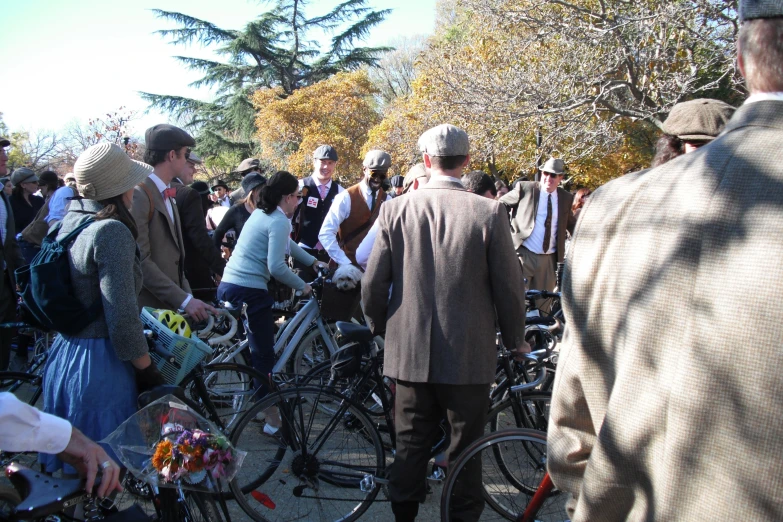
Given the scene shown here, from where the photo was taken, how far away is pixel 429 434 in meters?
3.16

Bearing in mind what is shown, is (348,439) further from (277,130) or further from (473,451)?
(277,130)

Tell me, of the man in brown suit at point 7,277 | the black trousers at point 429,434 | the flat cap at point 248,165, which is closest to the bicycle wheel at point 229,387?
the black trousers at point 429,434

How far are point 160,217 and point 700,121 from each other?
3.36 meters

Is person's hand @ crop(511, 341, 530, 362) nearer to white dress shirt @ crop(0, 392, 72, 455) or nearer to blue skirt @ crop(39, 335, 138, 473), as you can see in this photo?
blue skirt @ crop(39, 335, 138, 473)

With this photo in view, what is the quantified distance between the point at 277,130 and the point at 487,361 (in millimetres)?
31580

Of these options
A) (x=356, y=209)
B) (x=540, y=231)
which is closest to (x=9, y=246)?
(x=356, y=209)

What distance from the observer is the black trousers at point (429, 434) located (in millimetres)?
3043

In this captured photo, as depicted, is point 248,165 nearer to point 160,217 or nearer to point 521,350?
point 160,217

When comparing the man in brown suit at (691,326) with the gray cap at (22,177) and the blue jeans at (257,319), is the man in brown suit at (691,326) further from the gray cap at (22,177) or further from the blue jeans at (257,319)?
the gray cap at (22,177)

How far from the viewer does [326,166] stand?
693 cm

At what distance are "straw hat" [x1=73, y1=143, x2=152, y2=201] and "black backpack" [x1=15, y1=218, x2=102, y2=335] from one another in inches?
A: 6.4

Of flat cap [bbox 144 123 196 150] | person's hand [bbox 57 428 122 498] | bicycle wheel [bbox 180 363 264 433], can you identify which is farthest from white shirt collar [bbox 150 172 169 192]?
person's hand [bbox 57 428 122 498]

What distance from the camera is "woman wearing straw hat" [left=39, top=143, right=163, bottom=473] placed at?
2514 mm

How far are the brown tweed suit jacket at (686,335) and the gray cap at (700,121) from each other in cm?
240
